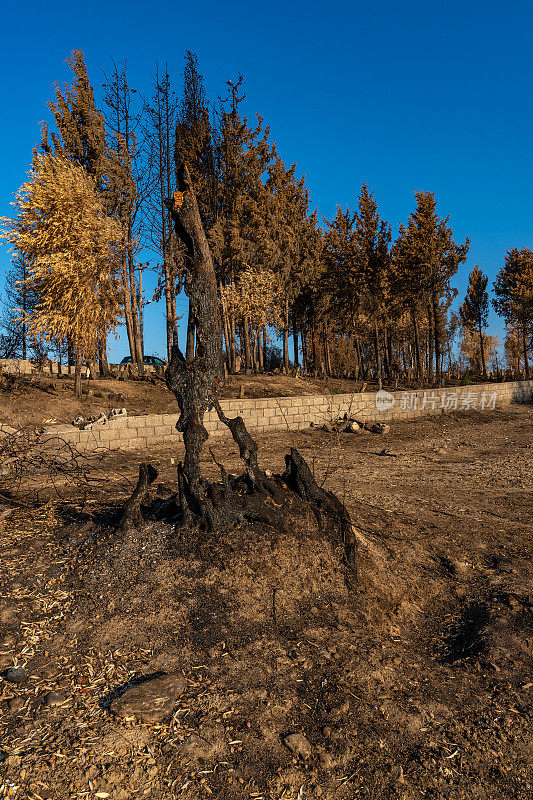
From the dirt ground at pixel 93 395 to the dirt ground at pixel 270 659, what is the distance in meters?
8.83

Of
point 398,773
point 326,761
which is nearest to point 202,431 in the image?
point 326,761

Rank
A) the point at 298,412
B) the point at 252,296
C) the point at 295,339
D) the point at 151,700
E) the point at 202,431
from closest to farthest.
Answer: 1. the point at 151,700
2. the point at 202,431
3. the point at 298,412
4. the point at 252,296
5. the point at 295,339

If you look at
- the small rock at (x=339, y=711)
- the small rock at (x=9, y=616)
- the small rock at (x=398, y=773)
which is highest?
the small rock at (x=9, y=616)

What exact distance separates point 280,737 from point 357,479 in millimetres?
6010

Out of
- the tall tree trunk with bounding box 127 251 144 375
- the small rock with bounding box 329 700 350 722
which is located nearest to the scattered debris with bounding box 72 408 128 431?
the tall tree trunk with bounding box 127 251 144 375

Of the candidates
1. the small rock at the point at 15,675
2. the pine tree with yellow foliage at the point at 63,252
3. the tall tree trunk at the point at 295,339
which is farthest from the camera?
the tall tree trunk at the point at 295,339

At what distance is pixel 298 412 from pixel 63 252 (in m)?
8.95

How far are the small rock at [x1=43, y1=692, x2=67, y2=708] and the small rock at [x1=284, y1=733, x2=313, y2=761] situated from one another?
119 cm

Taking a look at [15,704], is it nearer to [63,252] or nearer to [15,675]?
[15,675]

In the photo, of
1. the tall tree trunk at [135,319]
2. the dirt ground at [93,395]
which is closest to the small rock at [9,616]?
the dirt ground at [93,395]

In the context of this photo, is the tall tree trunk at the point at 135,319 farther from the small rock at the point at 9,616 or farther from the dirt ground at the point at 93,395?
the small rock at the point at 9,616

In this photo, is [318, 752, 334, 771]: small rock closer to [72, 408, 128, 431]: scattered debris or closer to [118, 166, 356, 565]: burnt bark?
[118, 166, 356, 565]: burnt bark

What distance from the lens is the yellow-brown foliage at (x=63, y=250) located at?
15180 millimetres

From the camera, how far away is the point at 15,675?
2.73 meters
